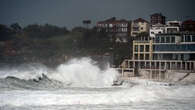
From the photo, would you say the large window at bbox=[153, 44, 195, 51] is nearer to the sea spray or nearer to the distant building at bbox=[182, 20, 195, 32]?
the sea spray

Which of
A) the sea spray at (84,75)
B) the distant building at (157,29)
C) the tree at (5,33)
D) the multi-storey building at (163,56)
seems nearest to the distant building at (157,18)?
the distant building at (157,29)

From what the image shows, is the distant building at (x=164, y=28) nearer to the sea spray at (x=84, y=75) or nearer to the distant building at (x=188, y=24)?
the distant building at (x=188, y=24)

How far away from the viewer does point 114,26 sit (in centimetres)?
6969

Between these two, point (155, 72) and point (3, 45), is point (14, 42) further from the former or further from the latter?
point (155, 72)

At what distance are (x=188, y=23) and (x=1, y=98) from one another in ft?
159

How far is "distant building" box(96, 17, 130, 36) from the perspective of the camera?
68375mm

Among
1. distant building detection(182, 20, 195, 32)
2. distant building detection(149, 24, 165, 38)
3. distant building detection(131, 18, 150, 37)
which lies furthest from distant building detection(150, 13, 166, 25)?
distant building detection(149, 24, 165, 38)

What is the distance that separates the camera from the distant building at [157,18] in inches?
2586

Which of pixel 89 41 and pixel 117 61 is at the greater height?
pixel 89 41

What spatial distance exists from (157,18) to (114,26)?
9.87 metres

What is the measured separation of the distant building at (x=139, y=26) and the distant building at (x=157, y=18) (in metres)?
1.73

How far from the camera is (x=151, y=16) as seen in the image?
66.8 meters

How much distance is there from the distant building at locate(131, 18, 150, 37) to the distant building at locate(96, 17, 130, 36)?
206 centimetres

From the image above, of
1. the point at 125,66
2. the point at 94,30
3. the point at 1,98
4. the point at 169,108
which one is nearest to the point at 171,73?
the point at 125,66
